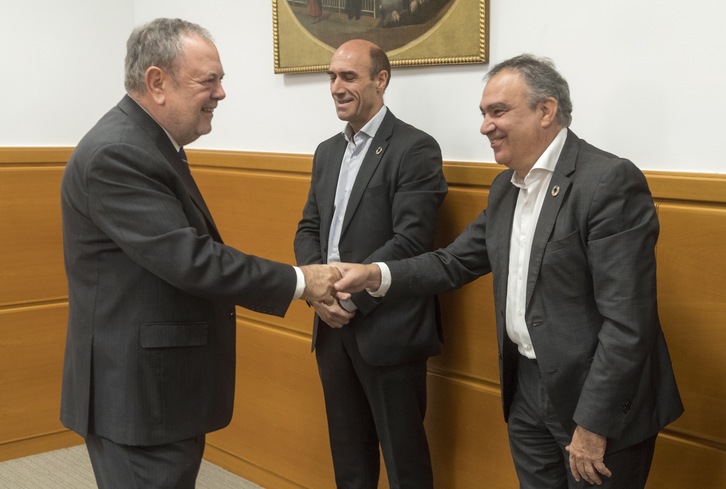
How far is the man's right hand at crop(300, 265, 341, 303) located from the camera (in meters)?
2.57

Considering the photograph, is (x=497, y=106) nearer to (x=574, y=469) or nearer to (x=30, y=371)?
(x=574, y=469)

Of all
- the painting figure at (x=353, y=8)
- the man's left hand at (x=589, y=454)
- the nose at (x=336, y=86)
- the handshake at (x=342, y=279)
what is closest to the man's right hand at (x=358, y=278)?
the handshake at (x=342, y=279)

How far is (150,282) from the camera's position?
7.45ft

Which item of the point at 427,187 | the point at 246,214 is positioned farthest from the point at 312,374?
the point at 427,187

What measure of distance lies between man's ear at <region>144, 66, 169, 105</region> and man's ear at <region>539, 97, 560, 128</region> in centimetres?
106

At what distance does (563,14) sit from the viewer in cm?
287

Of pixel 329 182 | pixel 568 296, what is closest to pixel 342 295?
pixel 329 182

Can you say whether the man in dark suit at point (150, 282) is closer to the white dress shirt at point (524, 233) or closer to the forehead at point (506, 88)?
the white dress shirt at point (524, 233)

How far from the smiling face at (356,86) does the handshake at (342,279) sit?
0.67 meters

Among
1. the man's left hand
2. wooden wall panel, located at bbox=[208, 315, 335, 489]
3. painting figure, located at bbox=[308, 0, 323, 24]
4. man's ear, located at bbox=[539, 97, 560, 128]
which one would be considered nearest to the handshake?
man's ear, located at bbox=[539, 97, 560, 128]

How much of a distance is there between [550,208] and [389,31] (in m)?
1.46

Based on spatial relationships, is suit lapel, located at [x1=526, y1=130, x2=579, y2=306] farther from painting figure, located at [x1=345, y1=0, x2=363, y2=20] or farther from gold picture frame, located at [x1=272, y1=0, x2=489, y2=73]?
painting figure, located at [x1=345, y1=0, x2=363, y2=20]

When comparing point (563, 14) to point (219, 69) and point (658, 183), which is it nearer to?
point (658, 183)

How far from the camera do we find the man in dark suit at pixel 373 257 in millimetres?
3062
